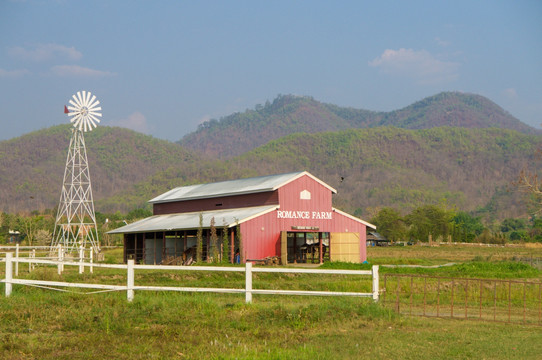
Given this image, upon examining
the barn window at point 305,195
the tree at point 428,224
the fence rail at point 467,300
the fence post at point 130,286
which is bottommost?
the fence rail at point 467,300

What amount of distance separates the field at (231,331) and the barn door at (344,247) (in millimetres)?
27417

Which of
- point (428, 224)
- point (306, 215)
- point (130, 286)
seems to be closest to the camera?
point (130, 286)

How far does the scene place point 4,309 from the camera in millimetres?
13289

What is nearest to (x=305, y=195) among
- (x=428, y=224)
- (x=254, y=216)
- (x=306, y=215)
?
(x=306, y=215)

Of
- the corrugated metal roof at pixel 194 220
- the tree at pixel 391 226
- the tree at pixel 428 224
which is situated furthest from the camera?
the tree at pixel 391 226

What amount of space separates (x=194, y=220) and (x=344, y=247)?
33.7ft

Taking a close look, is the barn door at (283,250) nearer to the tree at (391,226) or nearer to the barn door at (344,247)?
the barn door at (344,247)

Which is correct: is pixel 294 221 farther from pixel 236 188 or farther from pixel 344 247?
pixel 236 188

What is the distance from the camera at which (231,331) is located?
1227cm

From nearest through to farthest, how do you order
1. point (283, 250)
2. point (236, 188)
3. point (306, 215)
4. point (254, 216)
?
point (254, 216) → point (283, 250) → point (306, 215) → point (236, 188)

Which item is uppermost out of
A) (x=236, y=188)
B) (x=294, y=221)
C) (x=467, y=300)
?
(x=236, y=188)

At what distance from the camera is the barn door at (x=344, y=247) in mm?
42094

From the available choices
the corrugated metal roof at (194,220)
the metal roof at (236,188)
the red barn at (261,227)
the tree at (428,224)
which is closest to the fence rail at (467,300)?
the red barn at (261,227)

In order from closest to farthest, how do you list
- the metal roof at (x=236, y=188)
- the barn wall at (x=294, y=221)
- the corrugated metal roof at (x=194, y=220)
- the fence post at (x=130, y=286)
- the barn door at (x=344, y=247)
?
1. the fence post at (x=130, y=286)
2. the barn wall at (x=294, y=221)
3. the corrugated metal roof at (x=194, y=220)
4. the metal roof at (x=236, y=188)
5. the barn door at (x=344, y=247)
